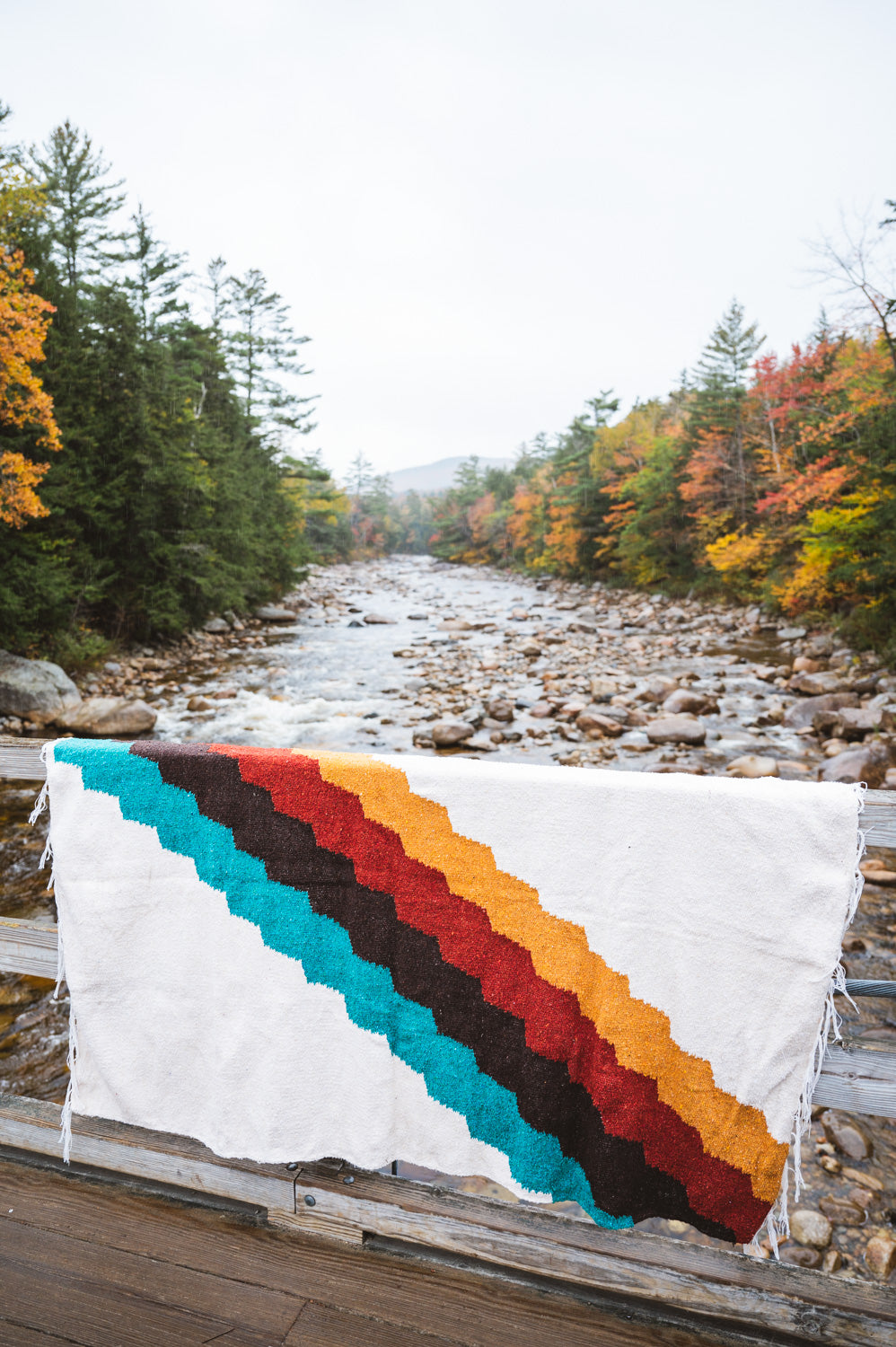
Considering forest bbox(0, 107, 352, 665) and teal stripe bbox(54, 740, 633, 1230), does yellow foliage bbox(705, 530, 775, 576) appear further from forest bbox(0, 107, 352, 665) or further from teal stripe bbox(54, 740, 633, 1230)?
teal stripe bbox(54, 740, 633, 1230)

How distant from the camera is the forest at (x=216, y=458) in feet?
30.6

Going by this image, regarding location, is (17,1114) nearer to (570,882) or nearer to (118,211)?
(570,882)

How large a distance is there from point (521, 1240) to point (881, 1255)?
5.03ft

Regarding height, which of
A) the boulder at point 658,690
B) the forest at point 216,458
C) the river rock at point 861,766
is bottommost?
the river rock at point 861,766

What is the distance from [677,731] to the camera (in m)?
7.39

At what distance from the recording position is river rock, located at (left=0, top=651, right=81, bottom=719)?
7.39 meters

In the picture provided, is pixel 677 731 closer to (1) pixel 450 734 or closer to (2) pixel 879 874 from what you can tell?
(1) pixel 450 734

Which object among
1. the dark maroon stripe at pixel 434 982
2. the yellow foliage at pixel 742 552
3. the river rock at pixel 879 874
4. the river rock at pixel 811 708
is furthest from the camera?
the yellow foliage at pixel 742 552

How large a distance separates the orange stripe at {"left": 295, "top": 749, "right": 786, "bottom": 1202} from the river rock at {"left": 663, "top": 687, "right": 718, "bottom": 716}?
7.82 m

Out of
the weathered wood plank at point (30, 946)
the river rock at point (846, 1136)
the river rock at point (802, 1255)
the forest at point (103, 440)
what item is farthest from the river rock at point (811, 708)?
the forest at point (103, 440)

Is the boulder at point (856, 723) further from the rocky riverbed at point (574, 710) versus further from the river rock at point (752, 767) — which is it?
the river rock at point (752, 767)

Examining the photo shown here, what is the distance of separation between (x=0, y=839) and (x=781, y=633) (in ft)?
42.7

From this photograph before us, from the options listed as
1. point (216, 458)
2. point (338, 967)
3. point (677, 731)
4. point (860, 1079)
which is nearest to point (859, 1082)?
point (860, 1079)

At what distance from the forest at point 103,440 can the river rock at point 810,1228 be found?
981 cm
